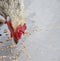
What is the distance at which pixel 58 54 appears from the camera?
1.46 metres

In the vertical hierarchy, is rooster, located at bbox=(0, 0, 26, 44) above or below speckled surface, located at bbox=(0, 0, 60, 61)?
above

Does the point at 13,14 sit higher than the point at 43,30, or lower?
higher

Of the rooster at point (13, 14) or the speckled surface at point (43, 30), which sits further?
the speckled surface at point (43, 30)

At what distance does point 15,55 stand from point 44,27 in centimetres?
32

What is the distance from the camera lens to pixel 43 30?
1.65 m

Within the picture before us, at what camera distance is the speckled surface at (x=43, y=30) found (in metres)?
1.47

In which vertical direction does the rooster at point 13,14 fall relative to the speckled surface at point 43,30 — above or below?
above

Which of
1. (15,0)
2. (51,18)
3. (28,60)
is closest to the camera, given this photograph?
(15,0)

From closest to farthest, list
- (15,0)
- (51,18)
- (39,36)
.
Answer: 1. (15,0)
2. (39,36)
3. (51,18)

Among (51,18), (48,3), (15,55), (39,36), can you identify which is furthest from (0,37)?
(48,3)

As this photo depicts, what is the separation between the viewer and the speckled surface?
1.47 meters

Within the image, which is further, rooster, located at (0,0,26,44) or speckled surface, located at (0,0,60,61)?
speckled surface, located at (0,0,60,61)

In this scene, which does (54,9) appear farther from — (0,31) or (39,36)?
(0,31)

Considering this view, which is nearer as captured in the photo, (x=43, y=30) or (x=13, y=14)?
(x=13, y=14)
